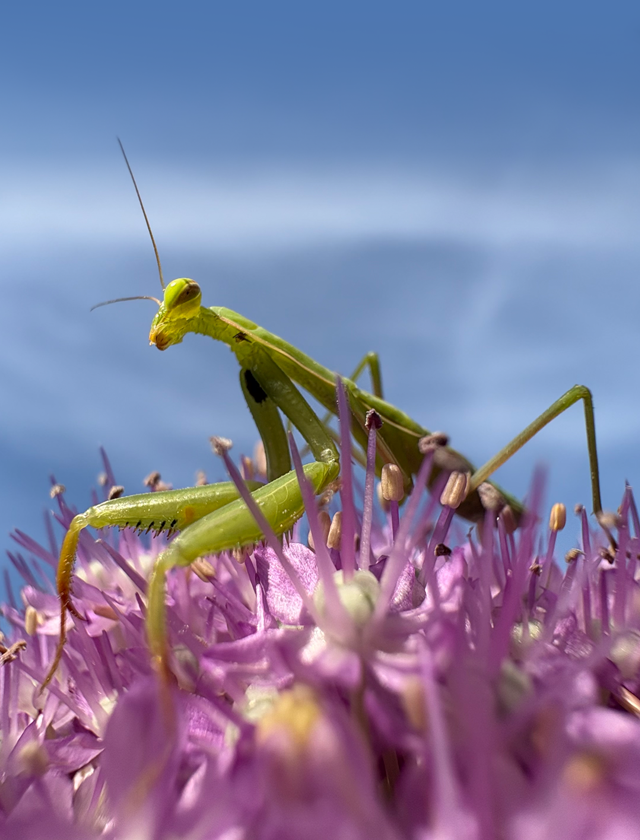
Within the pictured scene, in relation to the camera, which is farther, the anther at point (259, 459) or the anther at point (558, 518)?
the anther at point (259, 459)

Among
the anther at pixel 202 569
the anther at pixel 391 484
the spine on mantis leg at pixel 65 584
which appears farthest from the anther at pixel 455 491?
the spine on mantis leg at pixel 65 584

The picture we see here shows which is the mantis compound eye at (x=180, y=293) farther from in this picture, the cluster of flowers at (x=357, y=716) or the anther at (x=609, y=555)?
the anther at (x=609, y=555)

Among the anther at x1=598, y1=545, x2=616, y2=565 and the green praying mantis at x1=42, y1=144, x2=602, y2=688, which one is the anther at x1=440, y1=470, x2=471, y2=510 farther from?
the anther at x1=598, y1=545, x2=616, y2=565

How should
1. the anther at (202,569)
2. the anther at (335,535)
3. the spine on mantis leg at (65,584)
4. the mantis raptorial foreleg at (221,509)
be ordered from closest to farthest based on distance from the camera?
the mantis raptorial foreleg at (221,509), the spine on mantis leg at (65,584), the anther at (335,535), the anther at (202,569)

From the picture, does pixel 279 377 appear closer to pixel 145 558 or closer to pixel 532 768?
pixel 145 558

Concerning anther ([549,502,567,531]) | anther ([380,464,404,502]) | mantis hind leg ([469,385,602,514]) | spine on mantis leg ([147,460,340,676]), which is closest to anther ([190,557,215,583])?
spine on mantis leg ([147,460,340,676])

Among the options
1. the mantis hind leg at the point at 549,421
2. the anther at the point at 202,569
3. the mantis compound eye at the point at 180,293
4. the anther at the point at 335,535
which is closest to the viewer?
the anther at the point at 335,535

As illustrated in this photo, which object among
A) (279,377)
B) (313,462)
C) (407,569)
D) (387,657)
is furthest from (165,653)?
(279,377)
